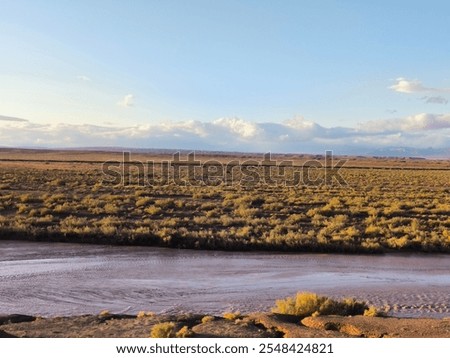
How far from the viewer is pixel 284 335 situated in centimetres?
914

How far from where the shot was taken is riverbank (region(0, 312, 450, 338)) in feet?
29.5

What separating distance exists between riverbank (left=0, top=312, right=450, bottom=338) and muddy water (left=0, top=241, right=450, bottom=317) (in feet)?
5.04

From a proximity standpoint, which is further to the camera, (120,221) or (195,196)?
(195,196)

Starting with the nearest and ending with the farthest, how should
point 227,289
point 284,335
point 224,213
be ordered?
point 284,335 → point 227,289 → point 224,213

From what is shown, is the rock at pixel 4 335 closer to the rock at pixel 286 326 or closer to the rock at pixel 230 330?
the rock at pixel 230 330

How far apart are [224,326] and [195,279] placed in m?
5.43

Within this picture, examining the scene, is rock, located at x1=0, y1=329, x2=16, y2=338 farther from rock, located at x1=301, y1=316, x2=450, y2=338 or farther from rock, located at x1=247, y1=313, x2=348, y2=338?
rock, located at x1=301, y1=316, x2=450, y2=338

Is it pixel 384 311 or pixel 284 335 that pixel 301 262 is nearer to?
pixel 384 311

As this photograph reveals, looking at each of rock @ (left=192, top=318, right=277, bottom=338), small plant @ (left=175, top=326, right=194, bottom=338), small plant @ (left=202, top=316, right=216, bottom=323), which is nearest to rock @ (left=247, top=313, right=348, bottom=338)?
rock @ (left=192, top=318, right=277, bottom=338)

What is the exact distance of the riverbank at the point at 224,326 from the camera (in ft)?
29.5

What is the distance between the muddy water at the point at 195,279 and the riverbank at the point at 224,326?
1.54m

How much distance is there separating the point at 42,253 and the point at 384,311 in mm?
12204

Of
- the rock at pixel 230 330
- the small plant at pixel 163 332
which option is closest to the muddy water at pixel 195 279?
the rock at pixel 230 330

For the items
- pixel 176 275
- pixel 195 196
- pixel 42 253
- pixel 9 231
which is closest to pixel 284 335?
pixel 176 275
